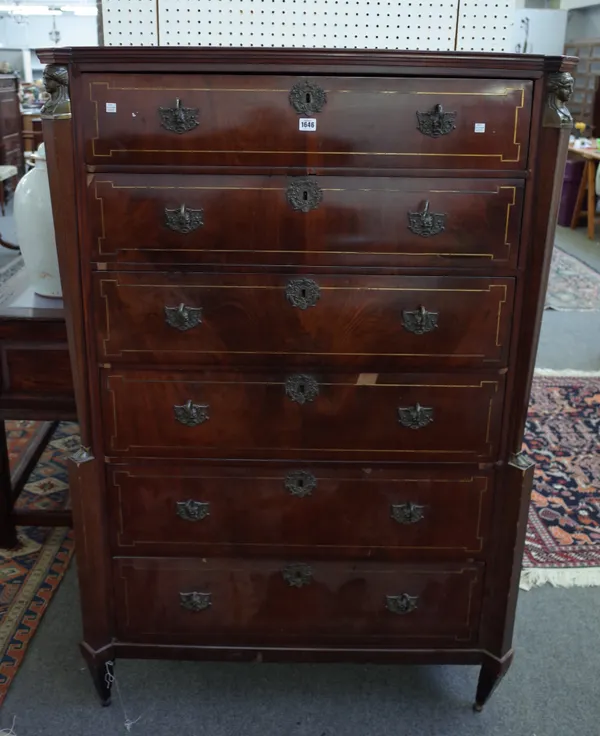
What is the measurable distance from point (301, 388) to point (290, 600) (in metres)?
0.51

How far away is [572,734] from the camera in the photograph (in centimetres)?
170

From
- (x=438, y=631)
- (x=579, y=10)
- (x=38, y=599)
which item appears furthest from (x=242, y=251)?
(x=579, y=10)

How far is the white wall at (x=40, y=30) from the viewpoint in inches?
623

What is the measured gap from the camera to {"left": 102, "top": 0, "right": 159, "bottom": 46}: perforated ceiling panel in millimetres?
1486

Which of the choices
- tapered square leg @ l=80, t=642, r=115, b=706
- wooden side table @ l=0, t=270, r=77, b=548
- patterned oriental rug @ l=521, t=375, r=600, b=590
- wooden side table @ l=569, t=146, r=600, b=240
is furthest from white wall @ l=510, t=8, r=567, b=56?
tapered square leg @ l=80, t=642, r=115, b=706

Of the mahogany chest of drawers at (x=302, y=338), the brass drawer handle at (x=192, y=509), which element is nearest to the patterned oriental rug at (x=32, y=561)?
the mahogany chest of drawers at (x=302, y=338)

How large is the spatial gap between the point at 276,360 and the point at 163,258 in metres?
0.30

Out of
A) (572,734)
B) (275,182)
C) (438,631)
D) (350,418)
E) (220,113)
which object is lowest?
(572,734)

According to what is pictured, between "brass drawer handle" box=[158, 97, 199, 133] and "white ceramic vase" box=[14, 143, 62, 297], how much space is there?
0.61 meters

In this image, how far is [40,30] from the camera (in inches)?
634

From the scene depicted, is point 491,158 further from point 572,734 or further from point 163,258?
point 572,734

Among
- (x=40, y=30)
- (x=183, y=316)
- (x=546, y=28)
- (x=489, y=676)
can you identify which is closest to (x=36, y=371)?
(x=183, y=316)

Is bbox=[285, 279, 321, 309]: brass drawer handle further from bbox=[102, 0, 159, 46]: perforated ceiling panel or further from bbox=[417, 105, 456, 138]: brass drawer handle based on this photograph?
bbox=[102, 0, 159, 46]: perforated ceiling panel

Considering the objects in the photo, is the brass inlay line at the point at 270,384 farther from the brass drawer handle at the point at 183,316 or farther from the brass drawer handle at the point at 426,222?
the brass drawer handle at the point at 426,222
